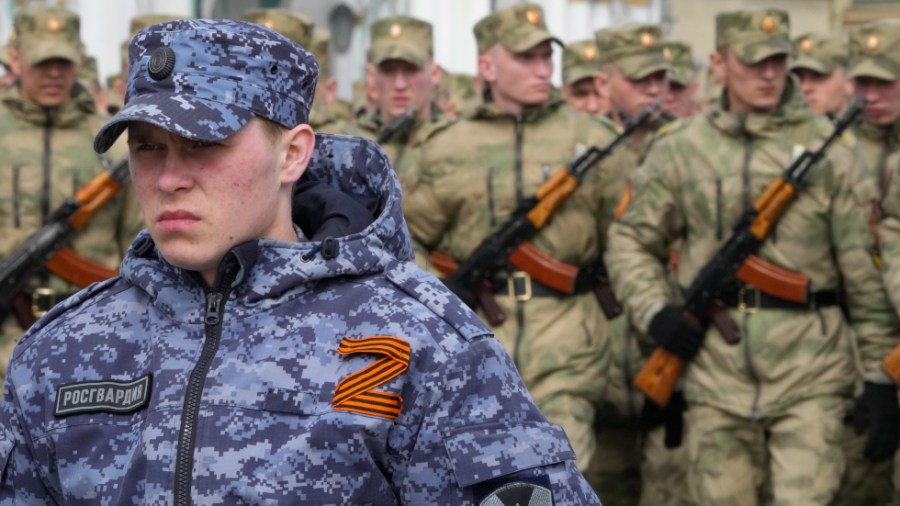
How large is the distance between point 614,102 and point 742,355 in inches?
162

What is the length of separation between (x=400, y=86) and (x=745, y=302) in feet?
11.4

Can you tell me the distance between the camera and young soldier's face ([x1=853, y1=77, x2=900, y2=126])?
999 centimetres

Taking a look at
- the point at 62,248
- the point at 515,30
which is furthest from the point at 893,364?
the point at 62,248

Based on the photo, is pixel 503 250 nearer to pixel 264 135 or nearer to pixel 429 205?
pixel 429 205

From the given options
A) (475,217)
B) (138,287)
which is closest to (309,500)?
(138,287)

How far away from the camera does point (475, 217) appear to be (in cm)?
866

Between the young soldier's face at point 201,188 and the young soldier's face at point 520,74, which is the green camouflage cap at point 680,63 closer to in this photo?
the young soldier's face at point 520,74

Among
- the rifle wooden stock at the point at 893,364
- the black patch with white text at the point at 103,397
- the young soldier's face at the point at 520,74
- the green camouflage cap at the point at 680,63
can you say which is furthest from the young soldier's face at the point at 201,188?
the green camouflage cap at the point at 680,63

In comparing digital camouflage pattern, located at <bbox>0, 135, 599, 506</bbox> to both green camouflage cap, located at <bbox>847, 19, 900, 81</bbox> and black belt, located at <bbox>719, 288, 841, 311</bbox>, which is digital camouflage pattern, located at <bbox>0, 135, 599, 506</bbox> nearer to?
black belt, located at <bbox>719, 288, 841, 311</bbox>

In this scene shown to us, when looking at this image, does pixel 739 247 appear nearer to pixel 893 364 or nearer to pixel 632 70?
pixel 893 364

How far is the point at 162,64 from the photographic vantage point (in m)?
3.03

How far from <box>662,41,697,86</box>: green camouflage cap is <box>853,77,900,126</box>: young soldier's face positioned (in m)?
3.14

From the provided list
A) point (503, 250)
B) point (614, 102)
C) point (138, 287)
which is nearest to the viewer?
point (138, 287)

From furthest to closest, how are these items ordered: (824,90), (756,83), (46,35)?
(824,90)
(46,35)
(756,83)
